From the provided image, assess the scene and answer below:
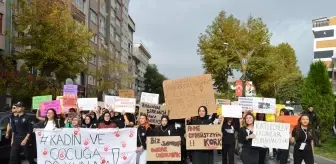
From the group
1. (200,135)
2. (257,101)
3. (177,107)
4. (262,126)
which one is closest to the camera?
(262,126)

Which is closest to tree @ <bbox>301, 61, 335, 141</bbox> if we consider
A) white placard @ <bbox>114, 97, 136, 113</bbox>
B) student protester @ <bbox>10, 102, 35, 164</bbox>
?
white placard @ <bbox>114, 97, 136, 113</bbox>

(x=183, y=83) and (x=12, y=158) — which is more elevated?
(x=183, y=83)

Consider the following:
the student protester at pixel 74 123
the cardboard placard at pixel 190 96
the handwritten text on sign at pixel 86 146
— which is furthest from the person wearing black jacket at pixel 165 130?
the cardboard placard at pixel 190 96

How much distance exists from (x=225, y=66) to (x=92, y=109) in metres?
29.9

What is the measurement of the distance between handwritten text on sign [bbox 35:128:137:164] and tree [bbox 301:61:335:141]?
47.8 ft

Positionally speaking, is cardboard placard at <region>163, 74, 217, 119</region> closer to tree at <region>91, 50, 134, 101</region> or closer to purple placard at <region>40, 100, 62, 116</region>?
purple placard at <region>40, 100, 62, 116</region>

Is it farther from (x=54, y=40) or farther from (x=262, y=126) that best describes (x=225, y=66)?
(x=262, y=126)

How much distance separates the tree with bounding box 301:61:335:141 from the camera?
22.6 metres

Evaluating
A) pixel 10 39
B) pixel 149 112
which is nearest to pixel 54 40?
pixel 10 39

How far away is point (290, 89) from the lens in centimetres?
6431

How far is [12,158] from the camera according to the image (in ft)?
36.5

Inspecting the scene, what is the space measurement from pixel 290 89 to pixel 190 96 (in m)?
52.8

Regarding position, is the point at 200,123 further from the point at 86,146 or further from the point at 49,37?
the point at 49,37

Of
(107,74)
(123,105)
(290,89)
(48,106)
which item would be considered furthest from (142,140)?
(290,89)
